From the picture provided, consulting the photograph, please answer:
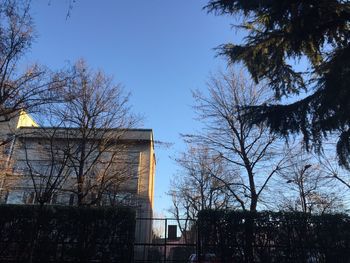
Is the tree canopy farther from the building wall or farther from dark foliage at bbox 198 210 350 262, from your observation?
the building wall

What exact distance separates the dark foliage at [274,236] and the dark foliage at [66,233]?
10.2 ft

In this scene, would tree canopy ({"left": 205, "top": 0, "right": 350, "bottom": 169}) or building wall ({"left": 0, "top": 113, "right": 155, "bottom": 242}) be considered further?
building wall ({"left": 0, "top": 113, "right": 155, "bottom": 242})

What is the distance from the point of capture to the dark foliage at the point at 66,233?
43.9 ft

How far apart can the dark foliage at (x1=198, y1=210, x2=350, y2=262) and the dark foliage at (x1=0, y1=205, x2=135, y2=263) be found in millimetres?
3096

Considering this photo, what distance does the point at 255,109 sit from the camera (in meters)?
9.71

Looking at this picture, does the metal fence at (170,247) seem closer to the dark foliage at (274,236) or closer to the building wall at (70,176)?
the dark foliage at (274,236)

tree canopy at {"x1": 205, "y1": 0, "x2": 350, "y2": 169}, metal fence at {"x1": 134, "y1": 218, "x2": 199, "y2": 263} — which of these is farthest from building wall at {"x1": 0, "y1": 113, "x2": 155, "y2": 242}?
tree canopy at {"x1": 205, "y1": 0, "x2": 350, "y2": 169}

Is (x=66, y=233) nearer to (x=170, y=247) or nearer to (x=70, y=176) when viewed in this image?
(x=170, y=247)

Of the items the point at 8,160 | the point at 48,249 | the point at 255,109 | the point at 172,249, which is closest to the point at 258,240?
the point at 172,249

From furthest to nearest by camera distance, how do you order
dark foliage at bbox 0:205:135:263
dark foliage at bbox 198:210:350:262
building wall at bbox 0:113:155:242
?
1. building wall at bbox 0:113:155:242
2. dark foliage at bbox 198:210:350:262
3. dark foliage at bbox 0:205:135:263

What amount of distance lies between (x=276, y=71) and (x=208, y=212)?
6202 mm

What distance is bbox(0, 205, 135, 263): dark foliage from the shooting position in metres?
13.4

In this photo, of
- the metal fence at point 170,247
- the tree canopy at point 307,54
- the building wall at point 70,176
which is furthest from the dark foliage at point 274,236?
the building wall at point 70,176

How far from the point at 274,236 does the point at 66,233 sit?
7848 millimetres
